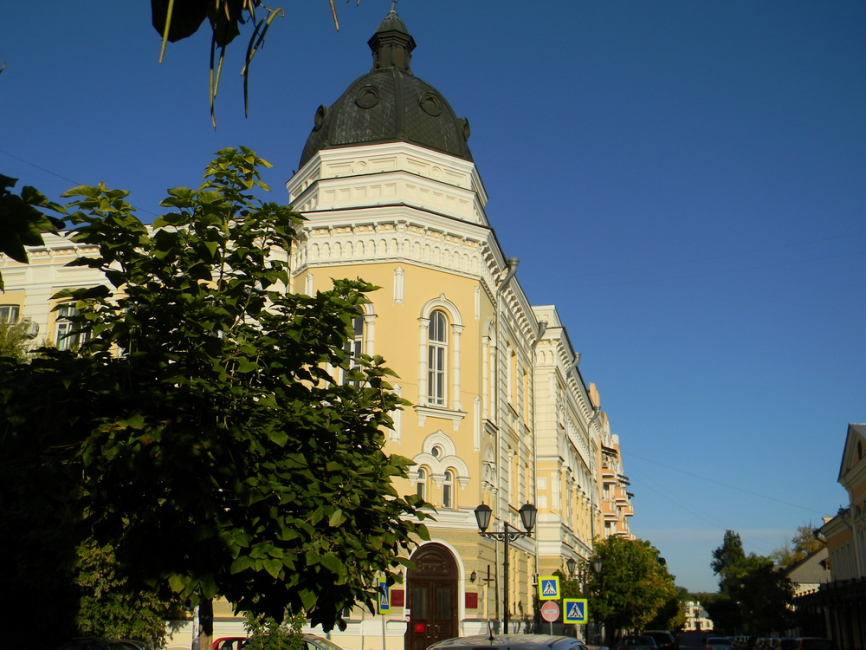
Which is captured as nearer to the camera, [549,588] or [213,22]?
[213,22]

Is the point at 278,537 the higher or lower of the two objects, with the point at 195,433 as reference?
lower

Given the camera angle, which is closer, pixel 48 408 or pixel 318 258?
pixel 48 408

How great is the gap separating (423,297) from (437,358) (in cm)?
181

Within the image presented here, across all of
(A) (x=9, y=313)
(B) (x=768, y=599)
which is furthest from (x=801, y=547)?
(A) (x=9, y=313)

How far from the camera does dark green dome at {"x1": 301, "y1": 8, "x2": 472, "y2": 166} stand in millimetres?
26500

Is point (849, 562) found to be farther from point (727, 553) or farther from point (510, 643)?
point (727, 553)

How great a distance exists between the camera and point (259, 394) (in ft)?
31.2

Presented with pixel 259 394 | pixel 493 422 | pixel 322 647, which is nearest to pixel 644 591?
pixel 493 422

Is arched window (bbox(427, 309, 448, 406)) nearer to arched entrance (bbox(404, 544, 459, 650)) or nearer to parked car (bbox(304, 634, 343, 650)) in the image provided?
arched entrance (bbox(404, 544, 459, 650))

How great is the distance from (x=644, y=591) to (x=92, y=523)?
30.3m

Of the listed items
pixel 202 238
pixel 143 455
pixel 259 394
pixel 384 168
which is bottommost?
pixel 143 455

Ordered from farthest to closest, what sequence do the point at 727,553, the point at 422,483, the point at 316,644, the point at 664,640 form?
the point at 727,553 < the point at 664,640 < the point at 422,483 < the point at 316,644

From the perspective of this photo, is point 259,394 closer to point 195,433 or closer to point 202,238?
point 195,433

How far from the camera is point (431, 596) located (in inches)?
901
